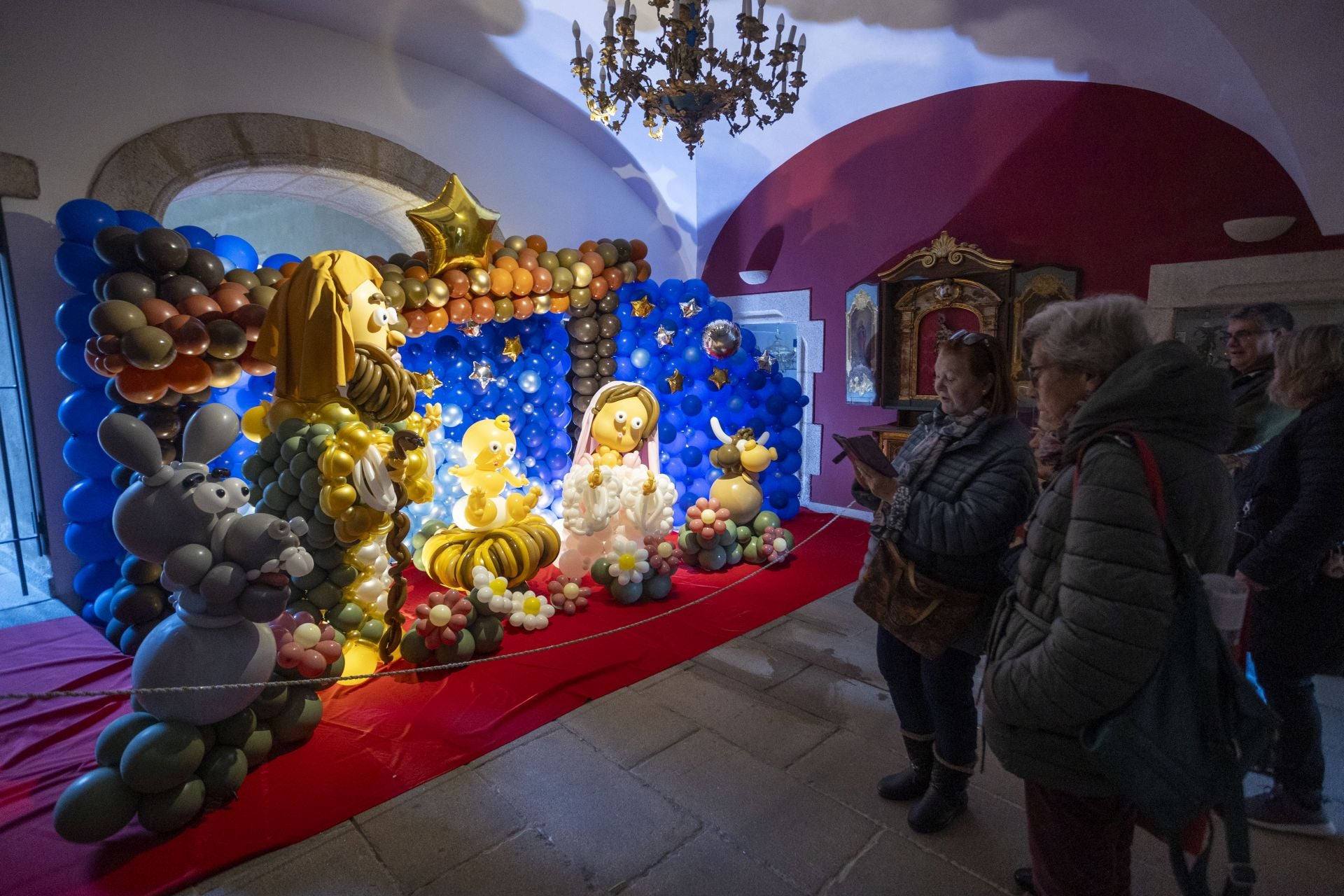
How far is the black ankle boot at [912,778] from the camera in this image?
92.2 inches

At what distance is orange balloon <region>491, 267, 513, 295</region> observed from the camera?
→ 4352 mm

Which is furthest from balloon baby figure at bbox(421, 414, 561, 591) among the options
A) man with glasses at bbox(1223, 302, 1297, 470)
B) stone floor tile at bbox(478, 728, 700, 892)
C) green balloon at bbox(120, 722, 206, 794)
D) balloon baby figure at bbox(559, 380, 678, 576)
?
man with glasses at bbox(1223, 302, 1297, 470)

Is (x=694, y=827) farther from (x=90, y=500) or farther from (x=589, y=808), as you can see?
(x=90, y=500)

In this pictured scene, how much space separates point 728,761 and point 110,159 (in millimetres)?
5009

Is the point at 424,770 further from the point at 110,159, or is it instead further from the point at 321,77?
the point at 321,77

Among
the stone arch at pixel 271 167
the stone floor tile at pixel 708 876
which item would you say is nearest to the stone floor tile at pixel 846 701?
the stone floor tile at pixel 708 876

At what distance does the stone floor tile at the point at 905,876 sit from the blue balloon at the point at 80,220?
4.41m

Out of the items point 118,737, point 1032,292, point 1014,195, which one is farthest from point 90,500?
point 1014,195

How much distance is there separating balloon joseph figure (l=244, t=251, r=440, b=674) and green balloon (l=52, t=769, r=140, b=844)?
105cm

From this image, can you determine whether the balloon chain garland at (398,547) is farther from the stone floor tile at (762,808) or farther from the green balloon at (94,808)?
the stone floor tile at (762,808)

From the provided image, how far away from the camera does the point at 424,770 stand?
265cm

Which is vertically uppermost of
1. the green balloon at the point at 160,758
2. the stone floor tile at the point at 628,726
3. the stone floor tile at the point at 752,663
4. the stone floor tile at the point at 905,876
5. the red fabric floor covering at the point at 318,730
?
the green balloon at the point at 160,758

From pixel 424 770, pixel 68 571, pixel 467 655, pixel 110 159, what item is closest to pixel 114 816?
pixel 424 770

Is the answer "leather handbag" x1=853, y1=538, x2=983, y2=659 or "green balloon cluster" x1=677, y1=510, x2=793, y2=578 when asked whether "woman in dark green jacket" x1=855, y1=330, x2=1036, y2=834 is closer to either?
"leather handbag" x1=853, y1=538, x2=983, y2=659
